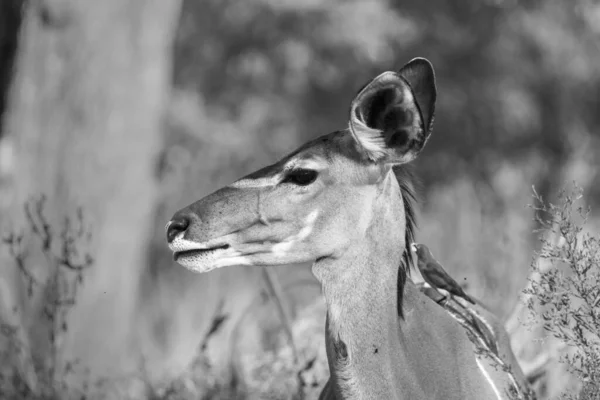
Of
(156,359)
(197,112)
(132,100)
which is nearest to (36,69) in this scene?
(132,100)

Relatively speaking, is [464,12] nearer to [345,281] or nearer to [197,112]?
[197,112]

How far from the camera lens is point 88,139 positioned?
8.06 metres

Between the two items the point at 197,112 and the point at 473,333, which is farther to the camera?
the point at 197,112

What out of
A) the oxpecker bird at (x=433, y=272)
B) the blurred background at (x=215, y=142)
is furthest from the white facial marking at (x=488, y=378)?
the blurred background at (x=215, y=142)

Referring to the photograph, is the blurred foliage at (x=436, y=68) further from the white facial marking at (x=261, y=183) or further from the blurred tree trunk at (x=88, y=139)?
the white facial marking at (x=261, y=183)

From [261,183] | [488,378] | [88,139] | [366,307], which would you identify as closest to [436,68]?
[88,139]

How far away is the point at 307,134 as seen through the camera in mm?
15766

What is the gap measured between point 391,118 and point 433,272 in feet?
2.14

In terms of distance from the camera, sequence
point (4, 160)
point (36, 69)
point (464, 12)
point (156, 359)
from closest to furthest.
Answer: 1. point (36, 69)
2. point (4, 160)
3. point (156, 359)
4. point (464, 12)

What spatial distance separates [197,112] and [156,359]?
255 inches

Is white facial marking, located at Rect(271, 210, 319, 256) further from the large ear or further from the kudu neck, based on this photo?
the large ear

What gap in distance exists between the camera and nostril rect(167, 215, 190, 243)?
3.63 m

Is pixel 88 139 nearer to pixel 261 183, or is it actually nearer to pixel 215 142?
pixel 261 183

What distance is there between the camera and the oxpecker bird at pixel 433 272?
3918mm
